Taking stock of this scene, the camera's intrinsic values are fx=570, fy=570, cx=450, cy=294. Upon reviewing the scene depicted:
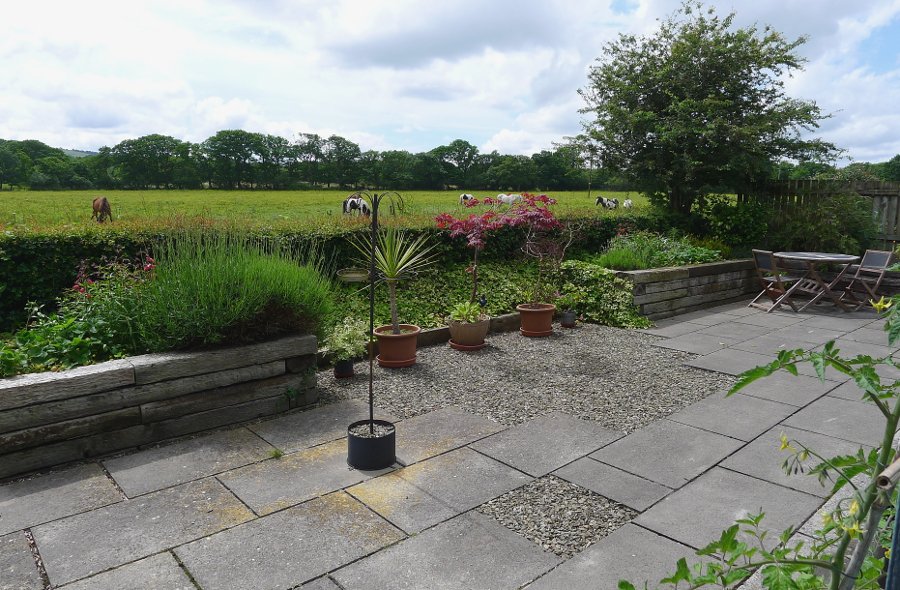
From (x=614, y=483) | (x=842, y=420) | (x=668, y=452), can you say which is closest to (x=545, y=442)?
(x=614, y=483)

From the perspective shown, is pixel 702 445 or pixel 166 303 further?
pixel 166 303

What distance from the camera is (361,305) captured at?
20.6 feet

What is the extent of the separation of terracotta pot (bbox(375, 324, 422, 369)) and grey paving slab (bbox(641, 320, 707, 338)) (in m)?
3.09

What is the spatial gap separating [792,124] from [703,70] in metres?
Answer: 1.76

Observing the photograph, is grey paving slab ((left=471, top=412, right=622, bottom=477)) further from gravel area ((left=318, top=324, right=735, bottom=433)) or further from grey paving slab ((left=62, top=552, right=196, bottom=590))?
grey paving slab ((left=62, top=552, right=196, bottom=590))

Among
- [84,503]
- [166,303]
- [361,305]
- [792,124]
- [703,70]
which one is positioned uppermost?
[703,70]

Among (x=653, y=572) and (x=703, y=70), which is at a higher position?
(x=703, y=70)

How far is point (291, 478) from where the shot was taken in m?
3.11

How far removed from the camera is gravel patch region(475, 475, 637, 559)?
8.51 ft

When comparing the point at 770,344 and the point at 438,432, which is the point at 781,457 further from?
the point at 770,344

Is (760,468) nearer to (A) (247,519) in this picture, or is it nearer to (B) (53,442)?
(A) (247,519)

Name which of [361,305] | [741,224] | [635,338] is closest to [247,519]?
[361,305]

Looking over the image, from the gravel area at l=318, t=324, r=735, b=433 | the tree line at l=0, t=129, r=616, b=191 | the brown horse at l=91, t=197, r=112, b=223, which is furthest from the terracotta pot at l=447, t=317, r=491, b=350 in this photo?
the tree line at l=0, t=129, r=616, b=191

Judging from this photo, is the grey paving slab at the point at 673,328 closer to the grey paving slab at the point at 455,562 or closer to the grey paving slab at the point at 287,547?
the grey paving slab at the point at 455,562
